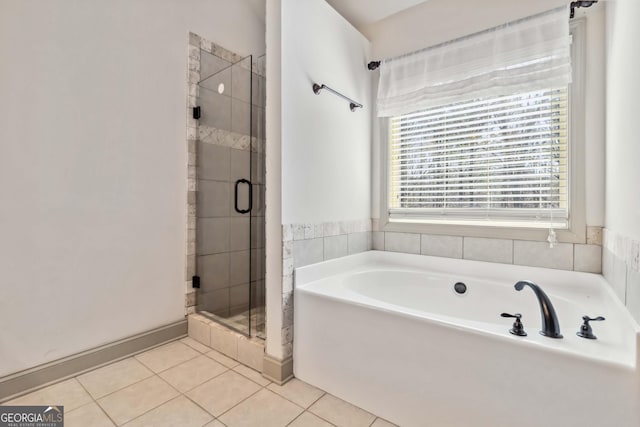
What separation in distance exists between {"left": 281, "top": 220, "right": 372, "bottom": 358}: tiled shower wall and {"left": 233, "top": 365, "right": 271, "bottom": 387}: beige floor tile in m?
0.20

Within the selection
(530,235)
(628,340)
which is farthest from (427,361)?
(530,235)

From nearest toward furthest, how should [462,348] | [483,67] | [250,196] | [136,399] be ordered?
[462,348]
[136,399]
[483,67]
[250,196]

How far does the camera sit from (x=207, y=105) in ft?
7.93

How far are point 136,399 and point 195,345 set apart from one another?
0.64 meters

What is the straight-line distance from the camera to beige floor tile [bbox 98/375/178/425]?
1.45 metres

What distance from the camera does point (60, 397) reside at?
1.57 m

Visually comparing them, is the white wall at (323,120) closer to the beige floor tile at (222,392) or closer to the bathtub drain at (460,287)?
the bathtub drain at (460,287)

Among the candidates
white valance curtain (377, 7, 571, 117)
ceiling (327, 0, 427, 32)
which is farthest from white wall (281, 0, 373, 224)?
white valance curtain (377, 7, 571, 117)

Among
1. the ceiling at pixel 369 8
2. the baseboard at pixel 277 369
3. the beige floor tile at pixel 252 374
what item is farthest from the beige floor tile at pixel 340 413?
the ceiling at pixel 369 8

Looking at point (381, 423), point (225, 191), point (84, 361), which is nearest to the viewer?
point (381, 423)

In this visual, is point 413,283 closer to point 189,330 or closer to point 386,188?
point 386,188

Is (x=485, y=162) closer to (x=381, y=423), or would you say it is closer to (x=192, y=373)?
(x=381, y=423)

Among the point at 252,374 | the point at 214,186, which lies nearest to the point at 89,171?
the point at 214,186

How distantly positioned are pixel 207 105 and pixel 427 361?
2.34 meters
